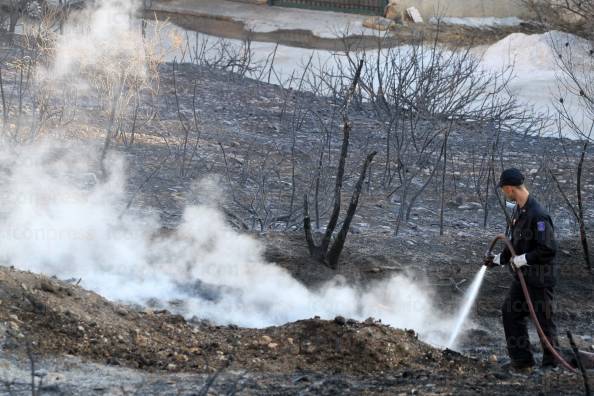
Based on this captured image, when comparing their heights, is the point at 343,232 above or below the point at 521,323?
below

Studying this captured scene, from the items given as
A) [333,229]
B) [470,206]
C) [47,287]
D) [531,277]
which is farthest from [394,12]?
[47,287]

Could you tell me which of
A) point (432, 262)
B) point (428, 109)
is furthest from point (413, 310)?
point (428, 109)

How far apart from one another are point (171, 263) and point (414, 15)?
606 inches

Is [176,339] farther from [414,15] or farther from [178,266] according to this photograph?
[414,15]

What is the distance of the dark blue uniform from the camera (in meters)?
6.83

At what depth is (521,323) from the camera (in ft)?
23.2

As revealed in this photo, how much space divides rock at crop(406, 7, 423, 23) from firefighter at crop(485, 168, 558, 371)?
16.2 metres

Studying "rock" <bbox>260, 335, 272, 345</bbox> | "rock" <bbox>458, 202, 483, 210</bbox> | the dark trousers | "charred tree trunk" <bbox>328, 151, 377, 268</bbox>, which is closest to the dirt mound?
"rock" <bbox>260, 335, 272, 345</bbox>

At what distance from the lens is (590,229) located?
10.9m

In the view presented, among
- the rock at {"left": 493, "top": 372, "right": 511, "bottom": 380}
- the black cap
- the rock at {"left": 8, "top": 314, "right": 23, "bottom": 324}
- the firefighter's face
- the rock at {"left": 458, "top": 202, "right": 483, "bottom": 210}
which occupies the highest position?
the black cap

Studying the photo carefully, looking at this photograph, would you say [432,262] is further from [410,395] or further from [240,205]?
[410,395]

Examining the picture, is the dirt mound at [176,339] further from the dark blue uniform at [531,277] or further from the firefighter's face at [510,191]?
the firefighter's face at [510,191]

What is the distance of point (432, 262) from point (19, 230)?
3730 millimetres

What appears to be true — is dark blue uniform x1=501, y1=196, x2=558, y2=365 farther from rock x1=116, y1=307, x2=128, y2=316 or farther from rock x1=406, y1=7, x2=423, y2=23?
rock x1=406, y1=7, x2=423, y2=23
